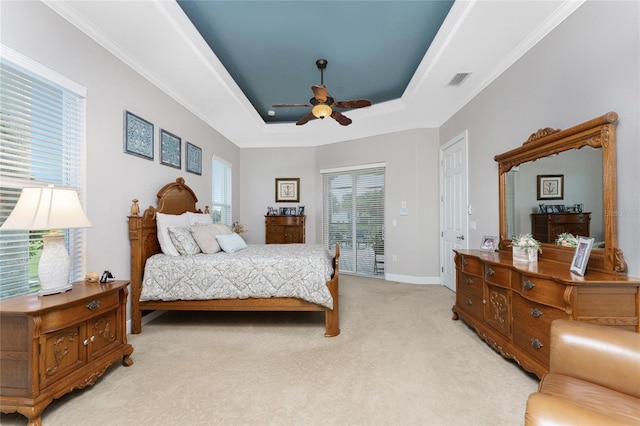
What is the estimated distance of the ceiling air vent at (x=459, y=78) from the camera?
3.35m

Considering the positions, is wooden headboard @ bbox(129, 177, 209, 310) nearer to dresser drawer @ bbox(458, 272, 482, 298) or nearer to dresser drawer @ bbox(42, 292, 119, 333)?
dresser drawer @ bbox(42, 292, 119, 333)

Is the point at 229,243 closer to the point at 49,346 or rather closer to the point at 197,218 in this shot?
the point at 197,218

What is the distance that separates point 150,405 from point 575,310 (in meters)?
2.72

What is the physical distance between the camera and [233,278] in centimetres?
285

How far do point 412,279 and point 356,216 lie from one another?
167 cm

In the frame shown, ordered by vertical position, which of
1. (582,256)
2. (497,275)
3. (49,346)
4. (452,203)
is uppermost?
(452,203)

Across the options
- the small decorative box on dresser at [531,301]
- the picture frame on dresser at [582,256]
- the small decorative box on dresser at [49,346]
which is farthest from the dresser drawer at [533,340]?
the small decorative box on dresser at [49,346]

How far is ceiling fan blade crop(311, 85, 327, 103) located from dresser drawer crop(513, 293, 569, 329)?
104 inches

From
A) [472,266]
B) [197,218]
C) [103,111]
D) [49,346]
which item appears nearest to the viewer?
[49,346]

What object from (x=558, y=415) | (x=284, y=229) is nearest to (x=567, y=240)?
(x=558, y=415)

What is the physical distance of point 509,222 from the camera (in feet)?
9.71

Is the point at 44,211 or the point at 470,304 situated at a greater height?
the point at 44,211

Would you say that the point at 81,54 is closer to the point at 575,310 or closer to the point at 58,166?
the point at 58,166

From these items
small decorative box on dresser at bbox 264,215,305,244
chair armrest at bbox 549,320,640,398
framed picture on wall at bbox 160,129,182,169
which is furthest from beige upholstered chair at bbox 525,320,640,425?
small decorative box on dresser at bbox 264,215,305,244
